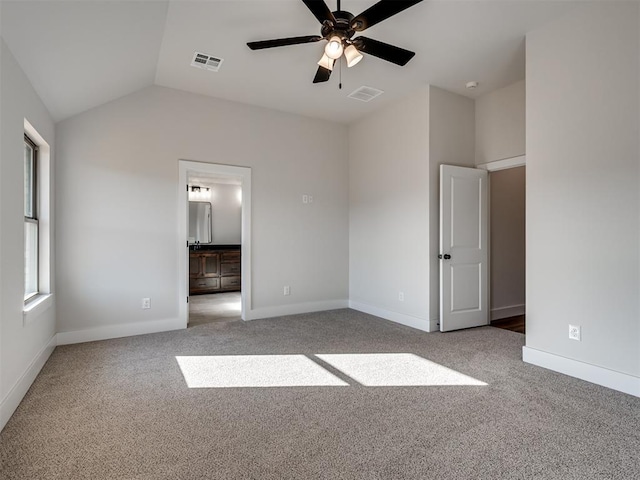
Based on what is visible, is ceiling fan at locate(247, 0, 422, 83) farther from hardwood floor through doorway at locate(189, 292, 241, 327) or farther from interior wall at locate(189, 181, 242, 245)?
interior wall at locate(189, 181, 242, 245)

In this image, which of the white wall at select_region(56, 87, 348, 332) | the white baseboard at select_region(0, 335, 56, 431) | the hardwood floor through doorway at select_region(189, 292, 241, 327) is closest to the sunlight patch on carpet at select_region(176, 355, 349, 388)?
the white baseboard at select_region(0, 335, 56, 431)

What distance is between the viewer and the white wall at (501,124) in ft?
13.9

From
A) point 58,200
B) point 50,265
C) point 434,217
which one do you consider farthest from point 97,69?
point 434,217

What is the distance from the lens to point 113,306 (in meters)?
4.08

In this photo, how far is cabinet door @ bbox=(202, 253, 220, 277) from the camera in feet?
24.6

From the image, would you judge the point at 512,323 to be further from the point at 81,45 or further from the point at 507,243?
the point at 81,45

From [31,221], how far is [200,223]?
493 centimetres

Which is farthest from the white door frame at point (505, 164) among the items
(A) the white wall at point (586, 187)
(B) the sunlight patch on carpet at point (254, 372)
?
(B) the sunlight patch on carpet at point (254, 372)

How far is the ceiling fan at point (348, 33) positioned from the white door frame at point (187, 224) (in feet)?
7.38

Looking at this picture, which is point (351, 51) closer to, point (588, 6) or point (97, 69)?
point (588, 6)

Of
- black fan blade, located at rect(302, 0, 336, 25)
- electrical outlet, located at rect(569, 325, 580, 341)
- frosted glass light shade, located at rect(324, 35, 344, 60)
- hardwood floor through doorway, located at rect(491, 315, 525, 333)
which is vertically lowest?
hardwood floor through doorway, located at rect(491, 315, 525, 333)

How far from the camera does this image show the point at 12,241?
237 centimetres

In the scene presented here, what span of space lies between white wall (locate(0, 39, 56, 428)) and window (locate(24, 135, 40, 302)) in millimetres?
611

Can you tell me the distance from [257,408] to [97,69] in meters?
3.17
